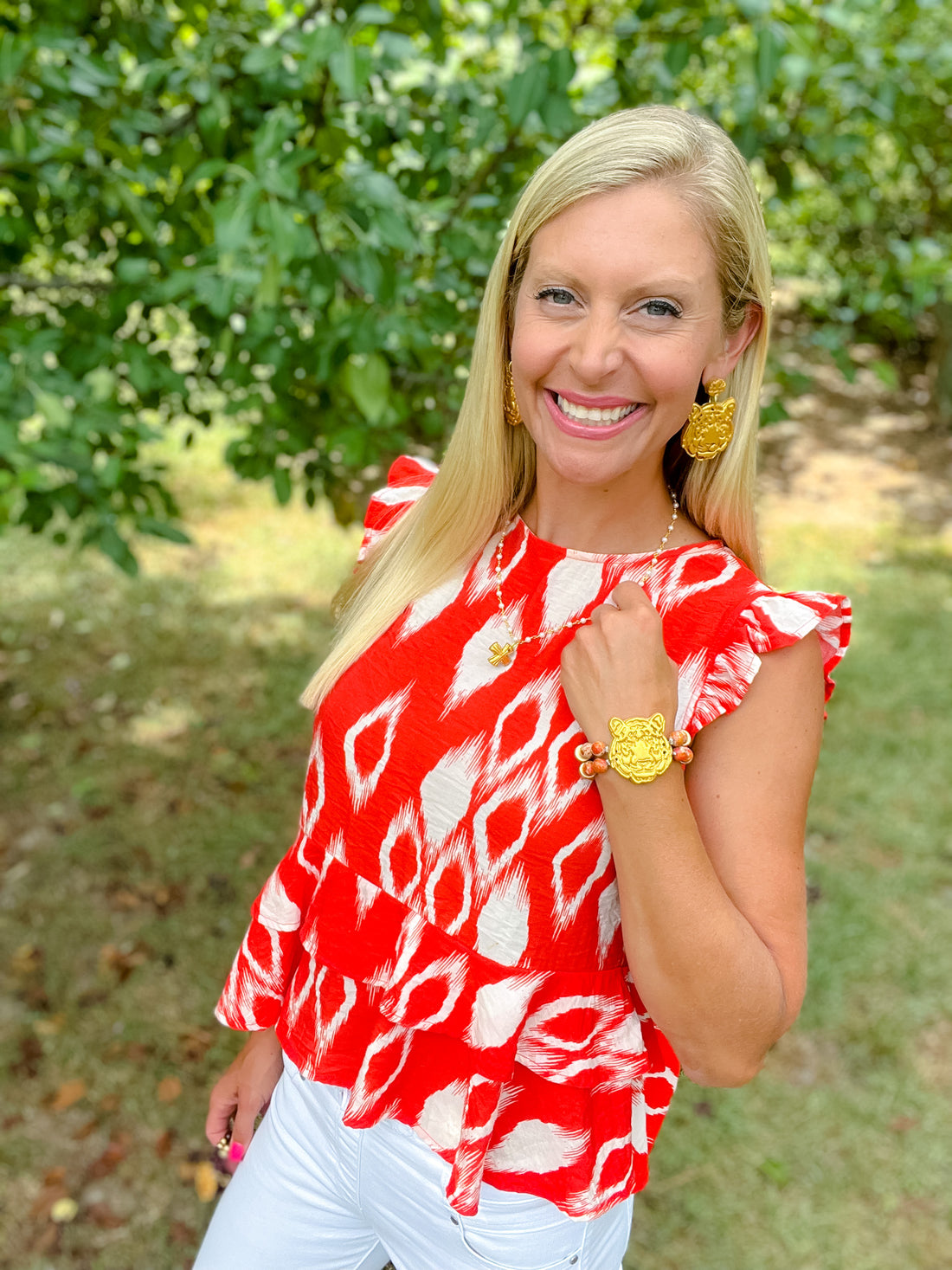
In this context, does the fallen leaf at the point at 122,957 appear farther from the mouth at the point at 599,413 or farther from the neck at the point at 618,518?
the mouth at the point at 599,413

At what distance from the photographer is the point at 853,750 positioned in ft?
17.4

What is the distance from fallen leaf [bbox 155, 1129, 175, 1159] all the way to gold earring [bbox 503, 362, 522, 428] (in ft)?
8.78

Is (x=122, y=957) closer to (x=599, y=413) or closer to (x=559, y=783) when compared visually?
(x=559, y=783)

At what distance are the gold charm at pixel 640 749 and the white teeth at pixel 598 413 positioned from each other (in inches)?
16.8

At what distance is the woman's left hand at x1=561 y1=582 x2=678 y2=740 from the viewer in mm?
1394

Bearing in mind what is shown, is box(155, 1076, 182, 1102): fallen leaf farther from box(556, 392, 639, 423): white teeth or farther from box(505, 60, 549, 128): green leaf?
box(505, 60, 549, 128): green leaf

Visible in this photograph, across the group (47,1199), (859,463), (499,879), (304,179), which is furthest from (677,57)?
(859,463)

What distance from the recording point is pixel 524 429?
1.80m

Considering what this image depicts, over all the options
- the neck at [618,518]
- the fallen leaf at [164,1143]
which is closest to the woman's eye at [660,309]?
the neck at [618,518]

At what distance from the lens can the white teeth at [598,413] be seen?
4.94 feet

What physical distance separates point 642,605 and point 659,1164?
8.38ft

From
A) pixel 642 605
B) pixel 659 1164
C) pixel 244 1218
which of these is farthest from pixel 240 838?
pixel 642 605

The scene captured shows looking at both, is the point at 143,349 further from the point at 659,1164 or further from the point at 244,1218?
the point at 659,1164

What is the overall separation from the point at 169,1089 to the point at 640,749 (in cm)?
281
